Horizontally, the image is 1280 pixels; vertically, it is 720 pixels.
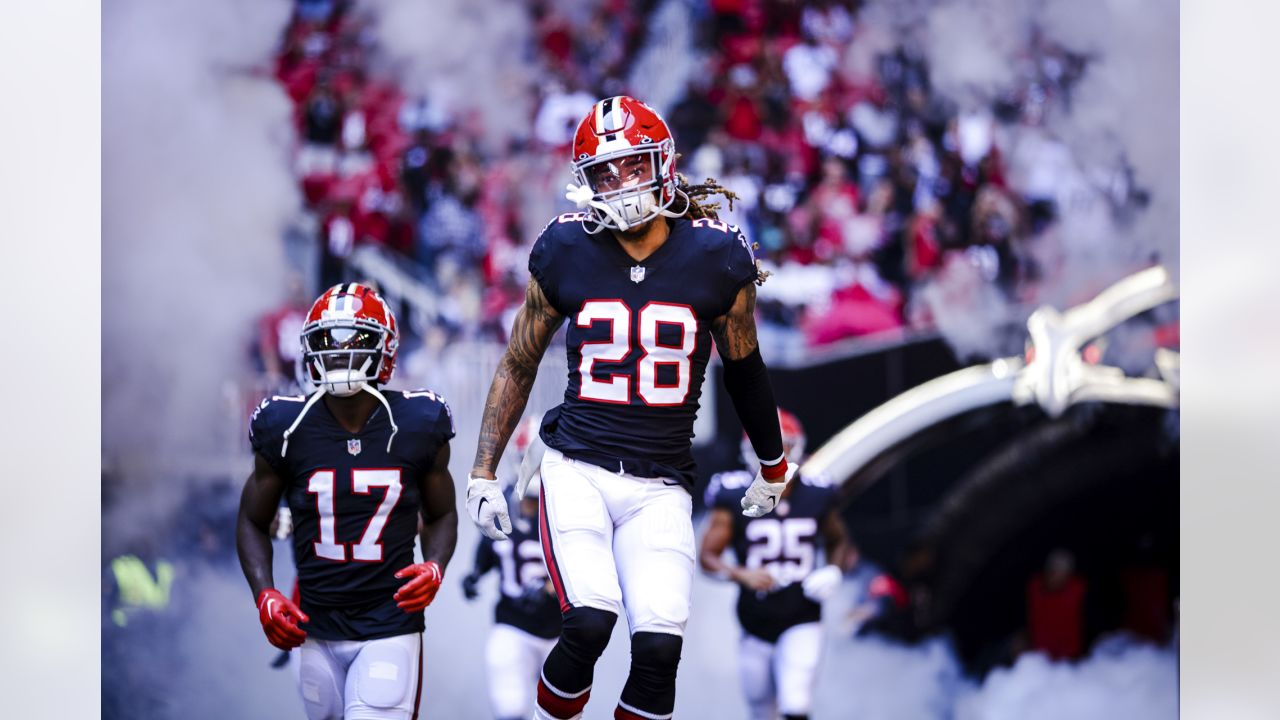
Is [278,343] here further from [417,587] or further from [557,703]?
[557,703]

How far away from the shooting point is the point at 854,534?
21.7ft

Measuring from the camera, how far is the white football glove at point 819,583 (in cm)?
618


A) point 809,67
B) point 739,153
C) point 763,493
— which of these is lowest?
point 763,493

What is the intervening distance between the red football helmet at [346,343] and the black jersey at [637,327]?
0.69 metres

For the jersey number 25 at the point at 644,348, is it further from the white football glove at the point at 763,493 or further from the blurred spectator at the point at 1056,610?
the blurred spectator at the point at 1056,610

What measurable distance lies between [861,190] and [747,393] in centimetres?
318

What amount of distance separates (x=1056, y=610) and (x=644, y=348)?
4051 mm

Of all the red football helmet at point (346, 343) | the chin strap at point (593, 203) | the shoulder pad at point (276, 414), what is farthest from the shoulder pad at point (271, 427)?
the chin strap at point (593, 203)

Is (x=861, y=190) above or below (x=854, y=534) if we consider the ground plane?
above

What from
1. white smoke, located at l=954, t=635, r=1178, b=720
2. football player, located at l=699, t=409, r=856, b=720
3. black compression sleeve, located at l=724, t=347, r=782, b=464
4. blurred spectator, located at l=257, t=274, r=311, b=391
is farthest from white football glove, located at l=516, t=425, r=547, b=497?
white smoke, located at l=954, t=635, r=1178, b=720

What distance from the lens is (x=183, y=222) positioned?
6.47m

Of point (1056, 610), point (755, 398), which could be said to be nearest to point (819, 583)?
point (1056, 610)

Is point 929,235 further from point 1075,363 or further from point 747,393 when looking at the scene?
point 747,393
